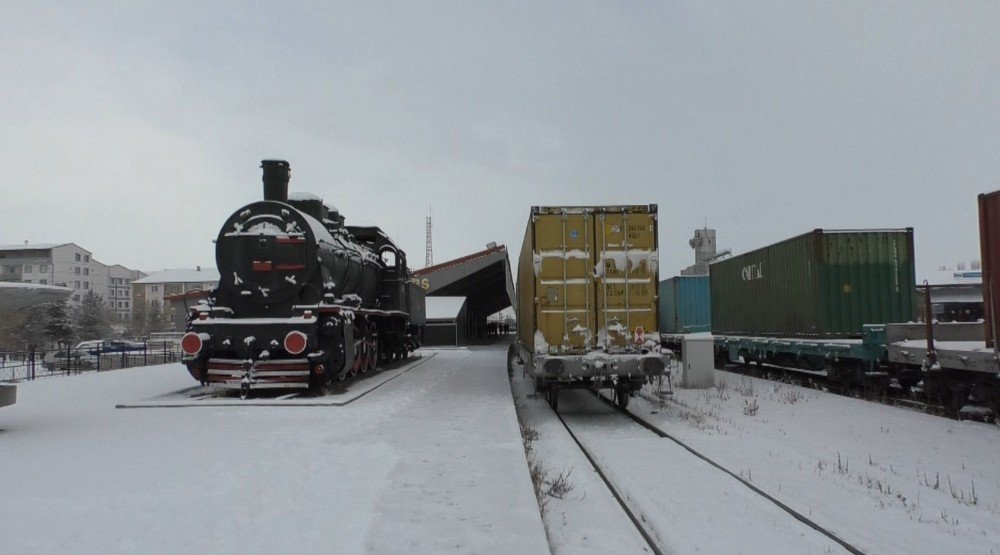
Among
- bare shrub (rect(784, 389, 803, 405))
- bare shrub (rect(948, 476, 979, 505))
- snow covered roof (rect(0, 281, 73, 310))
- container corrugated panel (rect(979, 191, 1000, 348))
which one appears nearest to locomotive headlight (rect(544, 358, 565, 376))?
bare shrub (rect(948, 476, 979, 505))

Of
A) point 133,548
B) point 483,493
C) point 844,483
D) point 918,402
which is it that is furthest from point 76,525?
point 918,402

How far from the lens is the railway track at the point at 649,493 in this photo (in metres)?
4.58

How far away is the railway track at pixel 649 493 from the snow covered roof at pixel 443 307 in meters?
26.4

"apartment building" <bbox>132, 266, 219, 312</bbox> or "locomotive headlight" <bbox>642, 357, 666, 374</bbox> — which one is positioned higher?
"apartment building" <bbox>132, 266, 219, 312</bbox>

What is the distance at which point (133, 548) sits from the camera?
11.9ft

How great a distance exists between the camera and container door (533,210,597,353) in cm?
962

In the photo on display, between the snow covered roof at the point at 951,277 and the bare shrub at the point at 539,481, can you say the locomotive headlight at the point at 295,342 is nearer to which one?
the bare shrub at the point at 539,481

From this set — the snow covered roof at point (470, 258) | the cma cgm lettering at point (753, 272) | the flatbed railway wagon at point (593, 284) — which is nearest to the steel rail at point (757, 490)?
the flatbed railway wagon at point (593, 284)

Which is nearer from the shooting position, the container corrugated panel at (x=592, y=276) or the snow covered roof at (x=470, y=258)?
the container corrugated panel at (x=592, y=276)

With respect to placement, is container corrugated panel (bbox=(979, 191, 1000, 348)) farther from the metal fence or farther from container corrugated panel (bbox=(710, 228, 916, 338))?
the metal fence

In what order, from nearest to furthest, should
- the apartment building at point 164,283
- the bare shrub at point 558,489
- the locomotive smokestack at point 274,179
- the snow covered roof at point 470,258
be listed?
the bare shrub at point 558,489
the locomotive smokestack at point 274,179
the snow covered roof at point 470,258
the apartment building at point 164,283

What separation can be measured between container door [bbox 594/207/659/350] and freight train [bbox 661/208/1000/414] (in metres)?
4.43

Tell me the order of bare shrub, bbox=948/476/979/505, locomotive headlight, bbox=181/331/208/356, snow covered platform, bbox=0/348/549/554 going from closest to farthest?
1. snow covered platform, bbox=0/348/549/554
2. bare shrub, bbox=948/476/979/505
3. locomotive headlight, bbox=181/331/208/356

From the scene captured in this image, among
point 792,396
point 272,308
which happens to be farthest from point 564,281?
point 792,396
